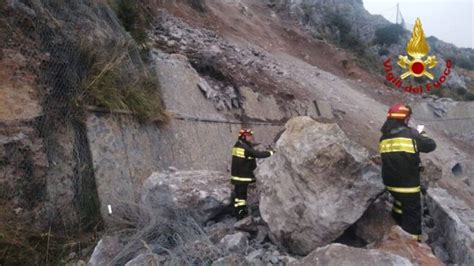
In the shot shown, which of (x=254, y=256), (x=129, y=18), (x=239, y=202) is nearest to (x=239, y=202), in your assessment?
(x=239, y=202)

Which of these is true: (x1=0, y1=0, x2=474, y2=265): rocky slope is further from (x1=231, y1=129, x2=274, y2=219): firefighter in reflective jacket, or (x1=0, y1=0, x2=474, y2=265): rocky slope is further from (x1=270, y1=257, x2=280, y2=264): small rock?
(x1=231, y1=129, x2=274, y2=219): firefighter in reflective jacket

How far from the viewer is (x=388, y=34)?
3138cm

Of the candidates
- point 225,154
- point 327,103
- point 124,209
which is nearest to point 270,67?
point 327,103

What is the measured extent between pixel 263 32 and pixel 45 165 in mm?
15125

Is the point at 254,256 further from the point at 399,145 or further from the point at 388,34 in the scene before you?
the point at 388,34

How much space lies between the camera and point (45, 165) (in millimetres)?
4719

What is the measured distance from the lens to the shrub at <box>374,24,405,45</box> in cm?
3111

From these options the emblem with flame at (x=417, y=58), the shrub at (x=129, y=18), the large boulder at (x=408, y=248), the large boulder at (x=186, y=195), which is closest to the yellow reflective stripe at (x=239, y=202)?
the large boulder at (x=186, y=195)

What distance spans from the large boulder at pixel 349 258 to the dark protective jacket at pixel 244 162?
7.37ft

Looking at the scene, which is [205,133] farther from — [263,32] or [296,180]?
[263,32]

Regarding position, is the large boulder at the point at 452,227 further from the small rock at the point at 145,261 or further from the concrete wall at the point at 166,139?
the concrete wall at the point at 166,139

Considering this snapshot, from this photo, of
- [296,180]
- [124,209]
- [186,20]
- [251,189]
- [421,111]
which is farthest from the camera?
[421,111]

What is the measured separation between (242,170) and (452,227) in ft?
8.34

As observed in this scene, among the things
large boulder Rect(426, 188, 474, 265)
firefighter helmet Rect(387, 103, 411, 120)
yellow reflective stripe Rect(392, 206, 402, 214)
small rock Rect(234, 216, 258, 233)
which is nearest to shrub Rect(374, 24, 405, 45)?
large boulder Rect(426, 188, 474, 265)
